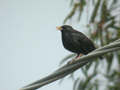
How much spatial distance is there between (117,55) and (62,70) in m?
2.74

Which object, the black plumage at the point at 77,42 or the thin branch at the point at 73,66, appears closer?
the thin branch at the point at 73,66

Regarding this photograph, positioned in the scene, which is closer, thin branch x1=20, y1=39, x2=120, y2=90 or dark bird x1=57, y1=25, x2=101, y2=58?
thin branch x1=20, y1=39, x2=120, y2=90

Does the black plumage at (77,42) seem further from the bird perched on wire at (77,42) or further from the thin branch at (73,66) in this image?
the thin branch at (73,66)

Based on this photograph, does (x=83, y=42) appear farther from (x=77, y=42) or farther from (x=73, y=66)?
(x=73, y=66)

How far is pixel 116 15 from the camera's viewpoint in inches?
202

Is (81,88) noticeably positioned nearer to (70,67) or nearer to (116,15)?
(116,15)

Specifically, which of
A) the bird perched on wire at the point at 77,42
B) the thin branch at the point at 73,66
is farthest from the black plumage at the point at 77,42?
the thin branch at the point at 73,66

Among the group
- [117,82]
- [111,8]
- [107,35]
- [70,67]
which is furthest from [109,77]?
[70,67]

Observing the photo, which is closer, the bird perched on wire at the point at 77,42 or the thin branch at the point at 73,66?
the thin branch at the point at 73,66

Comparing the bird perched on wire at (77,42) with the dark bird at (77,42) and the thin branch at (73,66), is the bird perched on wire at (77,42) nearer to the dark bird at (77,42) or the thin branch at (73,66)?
the dark bird at (77,42)

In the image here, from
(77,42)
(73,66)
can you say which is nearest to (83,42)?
(77,42)

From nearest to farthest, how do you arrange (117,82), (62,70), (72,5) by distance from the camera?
(62,70) < (117,82) < (72,5)

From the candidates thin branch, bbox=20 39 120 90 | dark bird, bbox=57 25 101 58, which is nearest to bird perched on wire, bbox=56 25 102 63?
dark bird, bbox=57 25 101 58

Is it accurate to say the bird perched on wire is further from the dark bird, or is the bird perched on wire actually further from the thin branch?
the thin branch
